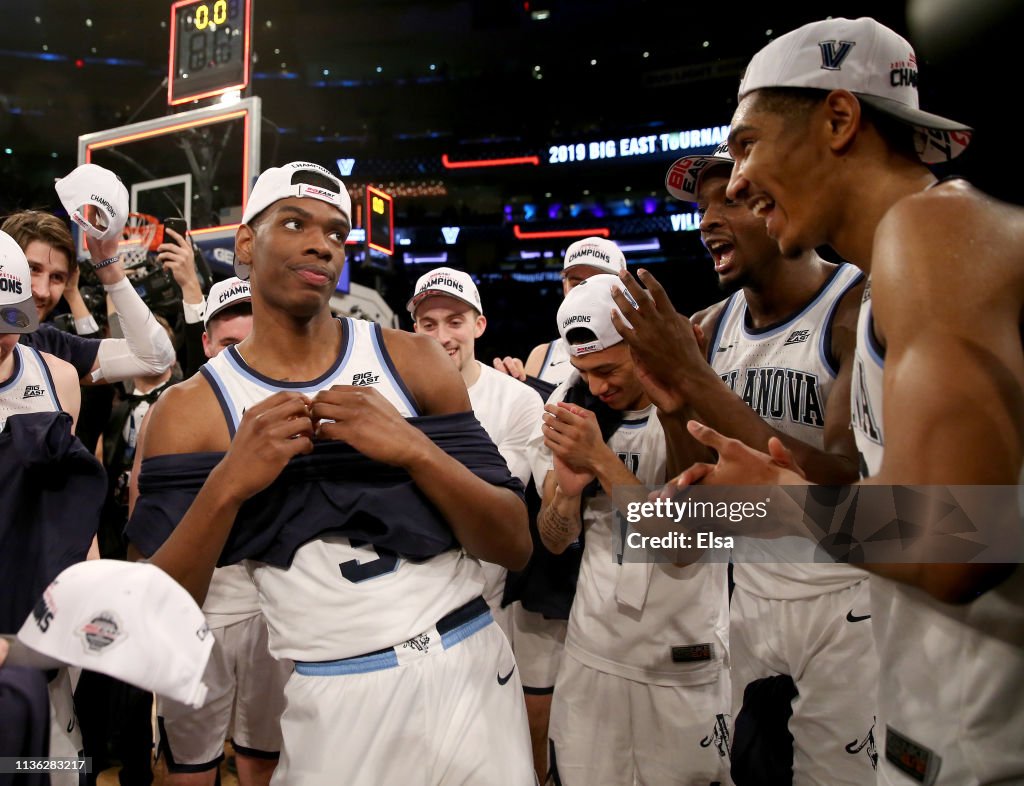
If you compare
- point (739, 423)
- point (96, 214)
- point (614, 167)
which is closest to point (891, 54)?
point (739, 423)

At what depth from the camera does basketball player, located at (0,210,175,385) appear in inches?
121

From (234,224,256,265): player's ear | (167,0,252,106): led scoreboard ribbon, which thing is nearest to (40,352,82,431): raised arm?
(234,224,256,265): player's ear

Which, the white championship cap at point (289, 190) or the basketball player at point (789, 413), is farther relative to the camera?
the white championship cap at point (289, 190)

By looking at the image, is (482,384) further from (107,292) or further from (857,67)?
(857,67)

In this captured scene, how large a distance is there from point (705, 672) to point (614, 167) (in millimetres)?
17774

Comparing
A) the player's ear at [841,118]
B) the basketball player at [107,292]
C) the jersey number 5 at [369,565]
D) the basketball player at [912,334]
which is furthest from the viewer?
the basketball player at [107,292]

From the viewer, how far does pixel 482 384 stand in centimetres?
355

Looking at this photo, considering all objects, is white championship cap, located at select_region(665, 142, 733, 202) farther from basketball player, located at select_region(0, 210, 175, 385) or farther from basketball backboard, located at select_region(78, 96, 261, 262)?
basketball backboard, located at select_region(78, 96, 261, 262)

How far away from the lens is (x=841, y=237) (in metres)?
1.48

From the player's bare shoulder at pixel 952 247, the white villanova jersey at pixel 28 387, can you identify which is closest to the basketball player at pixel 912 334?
the player's bare shoulder at pixel 952 247

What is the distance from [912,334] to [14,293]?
7.40 feet

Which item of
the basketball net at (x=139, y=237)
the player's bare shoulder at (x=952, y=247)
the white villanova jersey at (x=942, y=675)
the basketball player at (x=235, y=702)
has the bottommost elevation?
the basketball player at (x=235, y=702)

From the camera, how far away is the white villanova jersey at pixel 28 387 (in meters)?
2.48

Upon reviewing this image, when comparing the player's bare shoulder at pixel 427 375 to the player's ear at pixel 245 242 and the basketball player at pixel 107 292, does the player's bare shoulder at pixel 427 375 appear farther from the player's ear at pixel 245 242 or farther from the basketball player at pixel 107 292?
the basketball player at pixel 107 292
